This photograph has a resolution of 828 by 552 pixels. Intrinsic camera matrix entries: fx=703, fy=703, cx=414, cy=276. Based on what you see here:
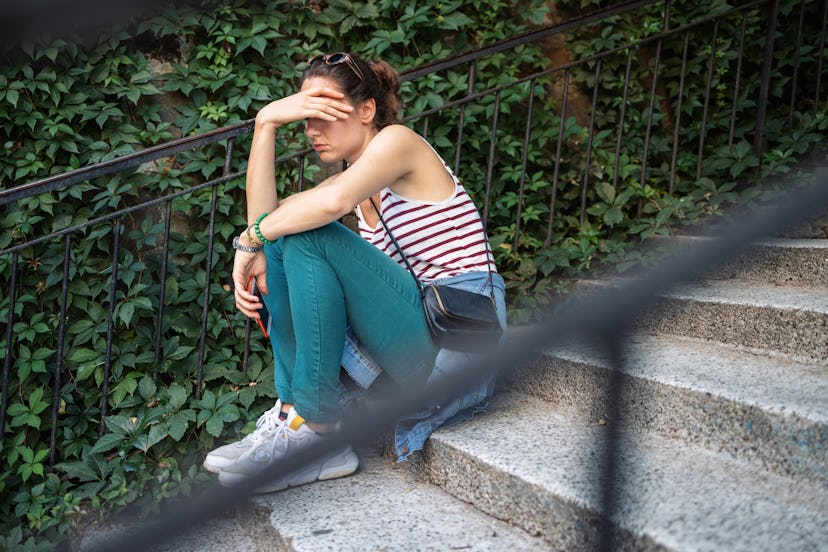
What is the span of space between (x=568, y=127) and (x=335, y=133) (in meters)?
1.66

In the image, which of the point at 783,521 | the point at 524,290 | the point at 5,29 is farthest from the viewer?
the point at 524,290

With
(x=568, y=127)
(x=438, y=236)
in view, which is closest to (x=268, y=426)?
(x=438, y=236)

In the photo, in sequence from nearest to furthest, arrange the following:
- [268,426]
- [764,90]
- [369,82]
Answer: [268,426] → [369,82] → [764,90]

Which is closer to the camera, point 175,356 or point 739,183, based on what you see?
point 175,356

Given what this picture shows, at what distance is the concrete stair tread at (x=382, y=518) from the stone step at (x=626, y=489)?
0.17 ft

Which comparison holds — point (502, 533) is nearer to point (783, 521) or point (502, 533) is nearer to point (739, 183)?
point (783, 521)

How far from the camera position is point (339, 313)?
1.79 metres

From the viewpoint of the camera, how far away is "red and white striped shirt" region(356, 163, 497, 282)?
6.49ft

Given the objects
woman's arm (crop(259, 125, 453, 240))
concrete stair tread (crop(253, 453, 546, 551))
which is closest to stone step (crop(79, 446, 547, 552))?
concrete stair tread (crop(253, 453, 546, 551))

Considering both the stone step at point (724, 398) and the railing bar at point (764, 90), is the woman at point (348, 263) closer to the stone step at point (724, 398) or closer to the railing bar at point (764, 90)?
the stone step at point (724, 398)

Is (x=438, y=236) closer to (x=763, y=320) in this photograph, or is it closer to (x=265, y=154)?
(x=265, y=154)

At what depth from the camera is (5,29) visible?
36cm

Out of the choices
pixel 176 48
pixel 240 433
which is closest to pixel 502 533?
pixel 240 433

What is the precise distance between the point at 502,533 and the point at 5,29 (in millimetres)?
1470
